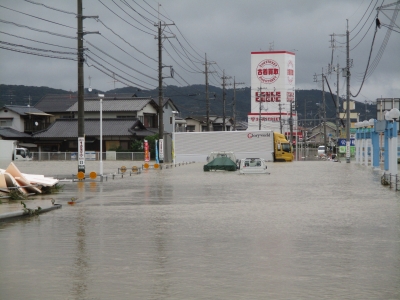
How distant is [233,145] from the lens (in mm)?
65812

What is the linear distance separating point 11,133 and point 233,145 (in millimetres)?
31365

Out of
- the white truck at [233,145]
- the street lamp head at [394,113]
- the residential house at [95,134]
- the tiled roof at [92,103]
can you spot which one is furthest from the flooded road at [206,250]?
the tiled roof at [92,103]

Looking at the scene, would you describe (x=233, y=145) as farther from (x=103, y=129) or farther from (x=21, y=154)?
(x=21, y=154)

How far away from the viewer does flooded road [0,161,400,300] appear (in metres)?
8.51

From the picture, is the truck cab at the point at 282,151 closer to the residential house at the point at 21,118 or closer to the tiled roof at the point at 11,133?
the residential house at the point at 21,118

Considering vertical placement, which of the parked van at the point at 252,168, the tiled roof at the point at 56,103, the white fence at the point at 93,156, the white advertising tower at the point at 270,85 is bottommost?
the parked van at the point at 252,168

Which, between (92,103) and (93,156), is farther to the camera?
(92,103)

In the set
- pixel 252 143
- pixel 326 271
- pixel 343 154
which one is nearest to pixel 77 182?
pixel 326 271

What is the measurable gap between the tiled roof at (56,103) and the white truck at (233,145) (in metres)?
26.7

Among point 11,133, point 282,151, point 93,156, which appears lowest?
point 93,156

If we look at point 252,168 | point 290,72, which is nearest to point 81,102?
point 252,168

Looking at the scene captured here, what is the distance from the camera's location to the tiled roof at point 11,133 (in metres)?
80.0

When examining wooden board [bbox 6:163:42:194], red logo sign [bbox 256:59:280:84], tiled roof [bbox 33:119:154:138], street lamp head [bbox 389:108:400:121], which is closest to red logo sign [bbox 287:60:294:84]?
red logo sign [bbox 256:59:280:84]

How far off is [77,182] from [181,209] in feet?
48.1
